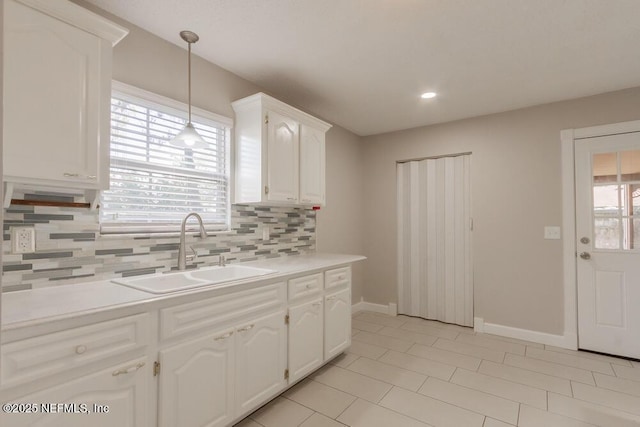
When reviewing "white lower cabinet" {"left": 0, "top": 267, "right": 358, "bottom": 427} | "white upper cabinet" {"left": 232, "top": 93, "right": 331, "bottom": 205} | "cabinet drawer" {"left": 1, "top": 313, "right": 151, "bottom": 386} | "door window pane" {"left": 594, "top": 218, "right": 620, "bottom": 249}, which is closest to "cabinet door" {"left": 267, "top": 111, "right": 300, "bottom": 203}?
"white upper cabinet" {"left": 232, "top": 93, "right": 331, "bottom": 205}

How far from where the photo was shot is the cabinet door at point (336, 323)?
104 inches

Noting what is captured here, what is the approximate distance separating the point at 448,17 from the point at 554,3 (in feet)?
1.80

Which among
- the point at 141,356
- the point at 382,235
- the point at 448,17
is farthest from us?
the point at 382,235

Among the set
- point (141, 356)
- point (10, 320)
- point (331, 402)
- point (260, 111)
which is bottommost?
point (331, 402)

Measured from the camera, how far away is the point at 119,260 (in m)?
1.92

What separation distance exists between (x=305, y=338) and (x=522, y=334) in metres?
2.34

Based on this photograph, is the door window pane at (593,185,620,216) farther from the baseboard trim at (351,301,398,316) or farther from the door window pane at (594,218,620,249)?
the baseboard trim at (351,301,398,316)

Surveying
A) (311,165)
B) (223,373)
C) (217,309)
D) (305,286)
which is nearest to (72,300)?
(217,309)

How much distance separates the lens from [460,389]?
7.89 feet

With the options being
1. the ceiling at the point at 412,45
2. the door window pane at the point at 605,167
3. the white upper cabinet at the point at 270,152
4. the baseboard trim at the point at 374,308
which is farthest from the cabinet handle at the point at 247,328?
the door window pane at the point at 605,167

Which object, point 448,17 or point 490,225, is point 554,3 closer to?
point 448,17

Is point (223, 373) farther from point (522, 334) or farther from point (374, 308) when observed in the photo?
point (522, 334)

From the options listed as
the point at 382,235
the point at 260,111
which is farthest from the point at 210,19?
the point at 382,235

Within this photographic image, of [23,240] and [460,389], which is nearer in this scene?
[23,240]
